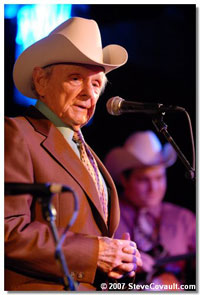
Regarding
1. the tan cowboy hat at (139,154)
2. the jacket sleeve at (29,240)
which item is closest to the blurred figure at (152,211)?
the tan cowboy hat at (139,154)

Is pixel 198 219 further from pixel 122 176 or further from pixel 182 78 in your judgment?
pixel 182 78

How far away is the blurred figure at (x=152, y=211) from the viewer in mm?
3016

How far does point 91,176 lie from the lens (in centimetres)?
236

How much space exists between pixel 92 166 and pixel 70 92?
36cm

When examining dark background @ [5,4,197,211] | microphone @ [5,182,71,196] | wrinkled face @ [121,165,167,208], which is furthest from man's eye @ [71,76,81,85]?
wrinkled face @ [121,165,167,208]

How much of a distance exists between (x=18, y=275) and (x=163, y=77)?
1.57 m

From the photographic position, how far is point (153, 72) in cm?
321

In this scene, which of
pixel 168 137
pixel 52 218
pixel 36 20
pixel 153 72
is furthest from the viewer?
pixel 153 72

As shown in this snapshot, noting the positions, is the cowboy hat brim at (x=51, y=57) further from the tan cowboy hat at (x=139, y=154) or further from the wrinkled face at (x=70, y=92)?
the tan cowboy hat at (x=139, y=154)

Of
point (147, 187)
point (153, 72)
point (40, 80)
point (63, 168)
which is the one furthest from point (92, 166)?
point (153, 72)

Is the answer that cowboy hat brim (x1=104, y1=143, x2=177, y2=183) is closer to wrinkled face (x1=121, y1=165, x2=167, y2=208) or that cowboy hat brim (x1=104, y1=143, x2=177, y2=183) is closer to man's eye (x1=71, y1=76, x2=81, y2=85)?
wrinkled face (x1=121, y1=165, x2=167, y2=208)

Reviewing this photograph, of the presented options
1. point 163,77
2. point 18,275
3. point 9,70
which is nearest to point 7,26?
point 9,70

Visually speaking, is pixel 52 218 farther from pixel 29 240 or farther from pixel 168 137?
pixel 168 137

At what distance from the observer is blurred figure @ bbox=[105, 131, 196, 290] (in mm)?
3016
